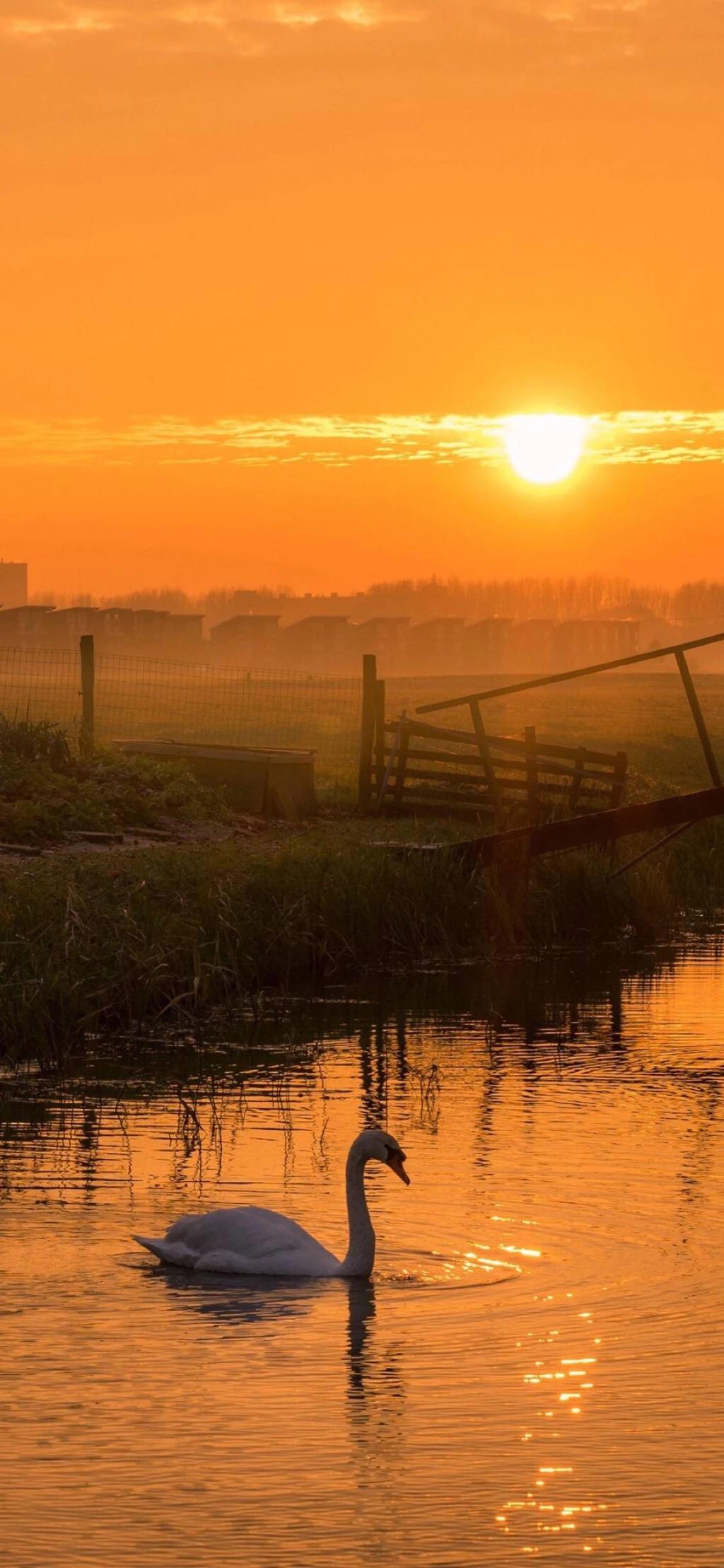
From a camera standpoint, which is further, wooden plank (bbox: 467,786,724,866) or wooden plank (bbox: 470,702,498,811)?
wooden plank (bbox: 470,702,498,811)

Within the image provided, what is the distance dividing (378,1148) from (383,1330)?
136 cm

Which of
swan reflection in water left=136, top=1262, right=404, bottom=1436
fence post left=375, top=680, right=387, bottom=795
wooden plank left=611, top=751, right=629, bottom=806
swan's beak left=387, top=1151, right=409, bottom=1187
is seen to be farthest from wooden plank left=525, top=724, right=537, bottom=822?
swan reflection in water left=136, top=1262, right=404, bottom=1436

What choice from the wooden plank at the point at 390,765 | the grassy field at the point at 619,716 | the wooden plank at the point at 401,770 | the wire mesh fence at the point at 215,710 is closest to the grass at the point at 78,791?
the wooden plank at the point at 390,765

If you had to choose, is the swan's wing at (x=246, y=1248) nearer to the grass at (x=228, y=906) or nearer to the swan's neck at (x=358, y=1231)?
the swan's neck at (x=358, y=1231)

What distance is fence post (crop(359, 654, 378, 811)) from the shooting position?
32.6 meters

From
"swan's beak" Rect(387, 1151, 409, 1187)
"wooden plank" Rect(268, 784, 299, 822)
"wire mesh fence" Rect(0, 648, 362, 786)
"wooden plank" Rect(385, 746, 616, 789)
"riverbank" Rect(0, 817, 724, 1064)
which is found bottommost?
"swan's beak" Rect(387, 1151, 409, 1187)

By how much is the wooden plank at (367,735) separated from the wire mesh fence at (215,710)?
6.71 m

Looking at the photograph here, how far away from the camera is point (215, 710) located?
91.4 meters

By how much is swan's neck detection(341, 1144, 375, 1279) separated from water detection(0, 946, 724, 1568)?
0.12m

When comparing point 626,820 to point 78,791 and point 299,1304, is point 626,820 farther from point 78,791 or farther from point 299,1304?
point 299,1304

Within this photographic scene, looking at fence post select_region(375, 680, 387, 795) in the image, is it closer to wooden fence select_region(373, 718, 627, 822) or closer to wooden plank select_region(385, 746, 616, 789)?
wooden fence select_region(373, 718, 627, 822)

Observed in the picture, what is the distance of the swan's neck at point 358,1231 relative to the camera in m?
11.5

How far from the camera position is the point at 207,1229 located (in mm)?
11727

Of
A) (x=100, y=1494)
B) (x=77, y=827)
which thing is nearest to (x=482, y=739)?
(x=77, y=827)
